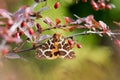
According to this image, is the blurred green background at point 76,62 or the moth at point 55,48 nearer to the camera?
the moth at point 55,48

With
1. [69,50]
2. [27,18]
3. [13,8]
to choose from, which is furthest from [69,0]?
[27,18]

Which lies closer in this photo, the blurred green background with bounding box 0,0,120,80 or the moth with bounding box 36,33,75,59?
the moth with bounding box 36,33,75,59

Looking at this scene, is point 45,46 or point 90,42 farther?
point 90,42

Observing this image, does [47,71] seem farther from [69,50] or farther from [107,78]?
[69,50]

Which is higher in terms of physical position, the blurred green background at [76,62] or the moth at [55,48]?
the moth at [55,48]

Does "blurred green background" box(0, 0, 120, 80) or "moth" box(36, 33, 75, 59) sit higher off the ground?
"moth" box(36, 33, 75, 59)
